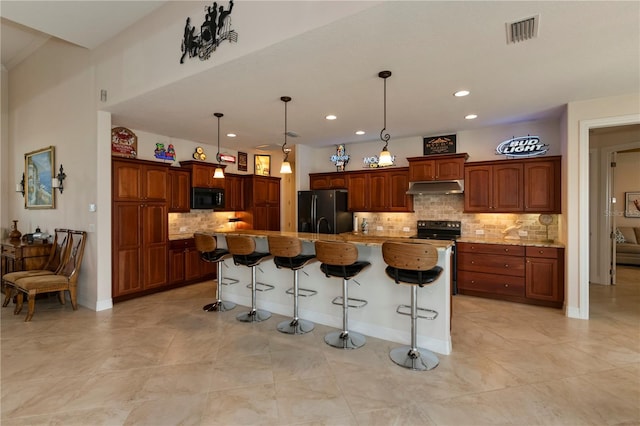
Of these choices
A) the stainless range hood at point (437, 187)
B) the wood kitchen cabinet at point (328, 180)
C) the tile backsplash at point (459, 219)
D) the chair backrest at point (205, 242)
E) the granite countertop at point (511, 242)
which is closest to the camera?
the chair backrest at point (205, 242)

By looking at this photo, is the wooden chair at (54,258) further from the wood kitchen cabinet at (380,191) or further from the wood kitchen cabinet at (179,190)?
the wood kitchen cabinet at (380,191)

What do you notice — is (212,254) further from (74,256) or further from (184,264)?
(74,256)

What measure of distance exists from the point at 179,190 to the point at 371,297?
4.21m

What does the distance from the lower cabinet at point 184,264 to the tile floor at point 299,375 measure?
5.05 ft

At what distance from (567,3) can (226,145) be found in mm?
6018

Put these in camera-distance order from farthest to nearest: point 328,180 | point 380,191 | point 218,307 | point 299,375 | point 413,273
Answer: point 328,180, point 380,191, point 218,307, point 413,273, point 299,375

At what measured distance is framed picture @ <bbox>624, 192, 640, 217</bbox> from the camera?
7504mm

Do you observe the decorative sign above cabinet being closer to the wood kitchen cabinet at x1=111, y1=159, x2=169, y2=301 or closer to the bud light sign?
the bud light sign

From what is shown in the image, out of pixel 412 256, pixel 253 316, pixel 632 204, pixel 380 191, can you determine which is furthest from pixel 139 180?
pixel 632 204

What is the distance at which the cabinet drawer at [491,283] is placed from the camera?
15.5 feet

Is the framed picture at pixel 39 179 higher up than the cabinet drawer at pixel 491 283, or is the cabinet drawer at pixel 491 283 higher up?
the framed picture at pixel 39 179

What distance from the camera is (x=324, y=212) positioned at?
6340 millimetres

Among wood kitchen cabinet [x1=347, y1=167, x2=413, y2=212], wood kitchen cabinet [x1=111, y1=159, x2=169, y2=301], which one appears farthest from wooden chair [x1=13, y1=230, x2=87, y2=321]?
wood kitchen cabinet [x1=347, y1=167, x2=413, y2=212]

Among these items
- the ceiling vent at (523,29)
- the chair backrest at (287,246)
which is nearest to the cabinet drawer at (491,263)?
the chair backrest at (287,246)
